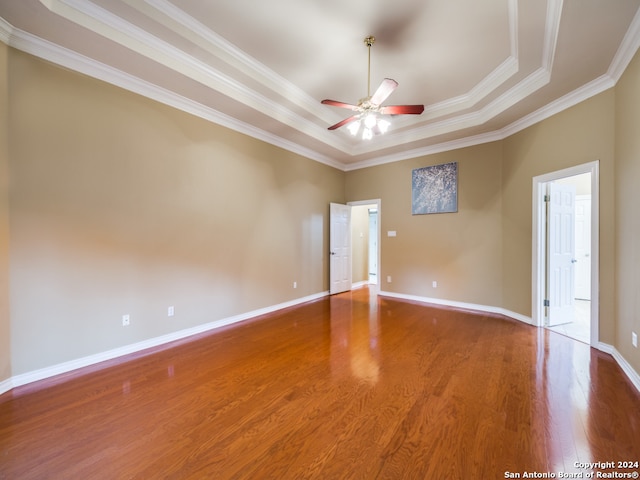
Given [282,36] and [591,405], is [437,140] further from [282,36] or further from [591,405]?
[591,405]


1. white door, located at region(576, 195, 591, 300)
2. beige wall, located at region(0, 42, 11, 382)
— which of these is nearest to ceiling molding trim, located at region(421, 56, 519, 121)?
white door, located at region(576, 195, 591, 300)

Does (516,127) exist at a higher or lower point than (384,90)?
higher

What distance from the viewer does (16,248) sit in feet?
7.56

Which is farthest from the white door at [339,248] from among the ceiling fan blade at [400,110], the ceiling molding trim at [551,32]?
the ceiling molding trim at [551,32]

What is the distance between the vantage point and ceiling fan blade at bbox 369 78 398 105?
244 centimetres

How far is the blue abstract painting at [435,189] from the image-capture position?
16.2 feet

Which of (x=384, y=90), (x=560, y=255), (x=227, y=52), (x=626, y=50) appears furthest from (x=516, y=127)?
(x=227, y=52)

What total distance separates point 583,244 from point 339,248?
5.10 metres

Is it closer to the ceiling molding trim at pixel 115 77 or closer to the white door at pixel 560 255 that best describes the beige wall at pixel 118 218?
the ceiling molding trim at pixel 115 77

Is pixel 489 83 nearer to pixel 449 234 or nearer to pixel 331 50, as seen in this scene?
pixel 331 50

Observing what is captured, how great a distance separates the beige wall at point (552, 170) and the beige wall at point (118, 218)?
4.06 metres

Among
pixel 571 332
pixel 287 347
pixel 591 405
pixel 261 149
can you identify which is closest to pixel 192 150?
pixel 261 149

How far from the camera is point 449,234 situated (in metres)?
5.01

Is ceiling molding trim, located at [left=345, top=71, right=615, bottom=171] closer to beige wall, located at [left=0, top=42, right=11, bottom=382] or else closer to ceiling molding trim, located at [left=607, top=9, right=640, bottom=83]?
ceiling molding trim, located at [left=607, top=9, right=640, bottom=83]
